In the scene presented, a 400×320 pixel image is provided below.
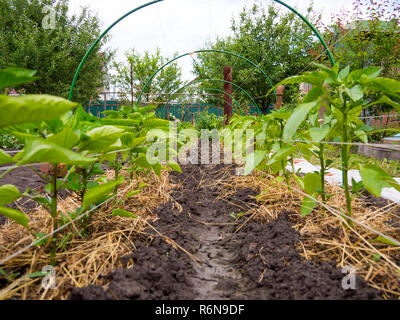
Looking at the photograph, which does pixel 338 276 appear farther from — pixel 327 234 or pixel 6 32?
pixel 6 32

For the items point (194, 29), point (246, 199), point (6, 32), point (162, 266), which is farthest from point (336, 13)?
point (6, 32)

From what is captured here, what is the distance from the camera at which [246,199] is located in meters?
2.06

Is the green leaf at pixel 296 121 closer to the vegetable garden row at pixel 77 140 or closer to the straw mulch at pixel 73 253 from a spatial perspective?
the vegetable garden row at pixel 77 140

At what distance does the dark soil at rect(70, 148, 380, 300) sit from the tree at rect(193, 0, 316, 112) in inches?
426

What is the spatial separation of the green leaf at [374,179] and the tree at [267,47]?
11.1 meters

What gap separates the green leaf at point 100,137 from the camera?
2.77 feet

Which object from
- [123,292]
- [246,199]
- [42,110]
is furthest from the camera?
[246,199]

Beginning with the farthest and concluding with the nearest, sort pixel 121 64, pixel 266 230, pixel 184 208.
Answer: pixel 121 64 < pixel 184 208 < pixel 266 230

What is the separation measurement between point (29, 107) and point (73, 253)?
2.24 ft

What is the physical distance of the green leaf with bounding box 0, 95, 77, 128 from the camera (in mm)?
552

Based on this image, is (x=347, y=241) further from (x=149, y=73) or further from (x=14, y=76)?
(x=149, y=73)

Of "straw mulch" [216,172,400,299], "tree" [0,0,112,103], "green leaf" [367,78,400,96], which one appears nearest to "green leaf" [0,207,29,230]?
"straw mulch" [216,172,400,299]

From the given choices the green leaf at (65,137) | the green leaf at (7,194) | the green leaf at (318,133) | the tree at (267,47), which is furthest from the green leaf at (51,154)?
the tree at (267,47)

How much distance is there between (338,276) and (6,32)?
10947 mm
